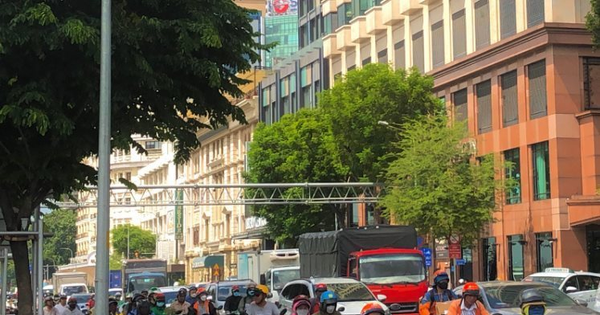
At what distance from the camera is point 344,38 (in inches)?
2975

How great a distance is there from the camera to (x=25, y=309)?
20.9m

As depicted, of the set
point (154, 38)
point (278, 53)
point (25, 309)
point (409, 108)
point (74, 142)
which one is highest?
point (278, 53)

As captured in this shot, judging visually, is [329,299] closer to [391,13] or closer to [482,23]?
[482,23]

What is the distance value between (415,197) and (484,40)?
10.9 metres

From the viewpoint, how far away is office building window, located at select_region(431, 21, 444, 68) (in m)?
61.8

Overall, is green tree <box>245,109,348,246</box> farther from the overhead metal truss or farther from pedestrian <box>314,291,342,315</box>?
pedestrian <box>314,291,342,315</box>

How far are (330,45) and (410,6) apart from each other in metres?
13.6

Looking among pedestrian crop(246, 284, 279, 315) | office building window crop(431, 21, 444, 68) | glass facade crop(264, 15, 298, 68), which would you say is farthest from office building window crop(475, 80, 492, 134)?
glass facade crop(264, 15, 298, 68)

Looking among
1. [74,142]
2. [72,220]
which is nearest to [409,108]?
[74,142]

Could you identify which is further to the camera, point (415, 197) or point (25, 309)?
point (415, 197)

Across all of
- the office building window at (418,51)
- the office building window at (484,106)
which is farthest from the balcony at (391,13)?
the office building window at (484,106)

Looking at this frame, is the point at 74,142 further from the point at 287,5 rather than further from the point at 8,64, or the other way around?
the point at 287,5

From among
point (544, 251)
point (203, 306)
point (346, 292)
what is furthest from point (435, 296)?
point (544, 251)

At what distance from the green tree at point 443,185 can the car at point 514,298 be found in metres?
28.1
